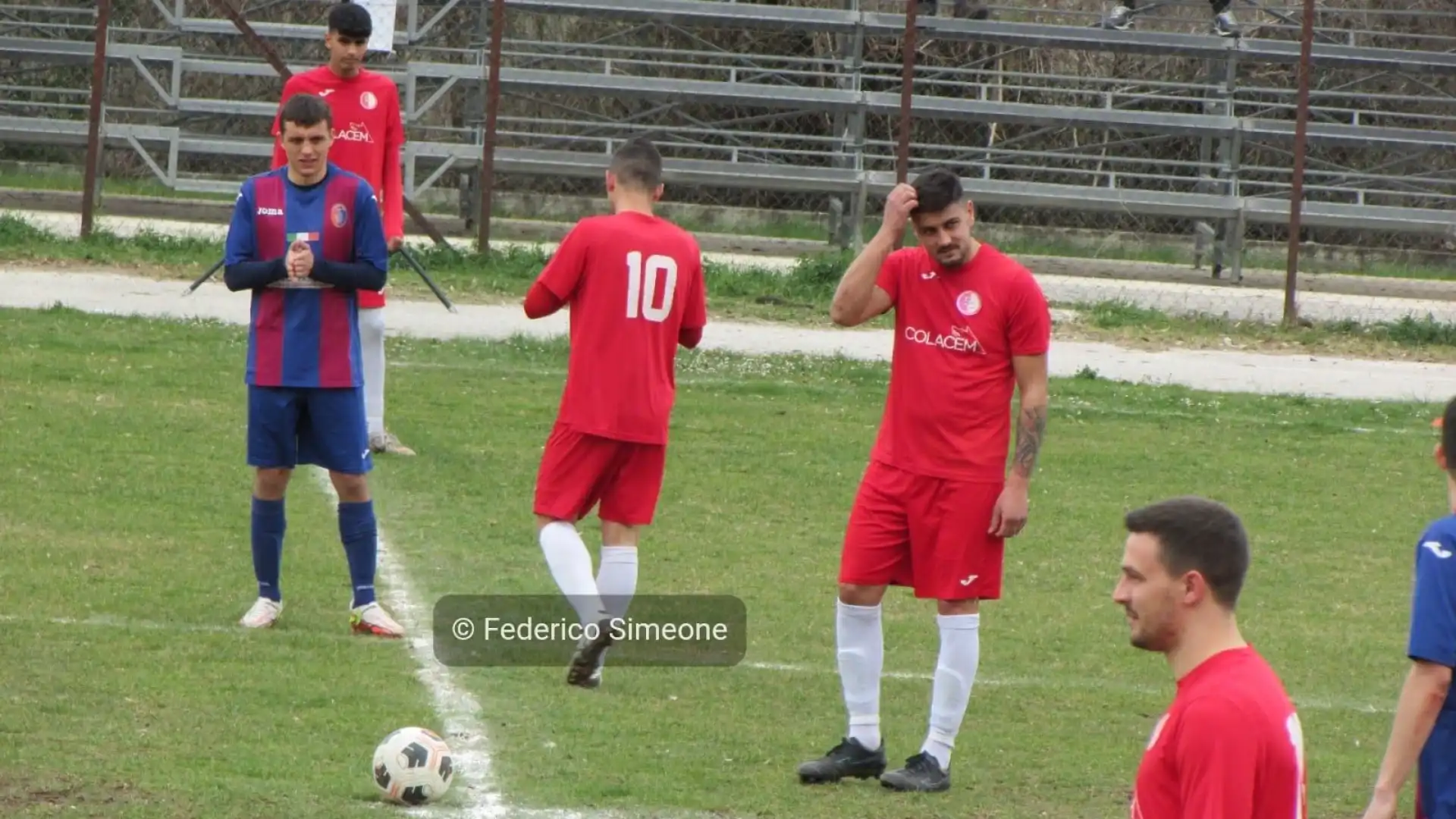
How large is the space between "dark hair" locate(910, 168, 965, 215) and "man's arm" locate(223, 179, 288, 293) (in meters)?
2.56

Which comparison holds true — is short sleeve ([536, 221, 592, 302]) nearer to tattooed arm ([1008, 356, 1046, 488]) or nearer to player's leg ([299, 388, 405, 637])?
player's leg ([299, 388, 405, 637])

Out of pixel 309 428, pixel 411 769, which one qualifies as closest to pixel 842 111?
pixel 309 428

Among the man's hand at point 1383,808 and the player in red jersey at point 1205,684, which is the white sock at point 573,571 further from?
the player in red jersey at point 1205,684

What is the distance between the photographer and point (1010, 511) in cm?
633

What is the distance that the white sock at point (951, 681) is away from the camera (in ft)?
21.0

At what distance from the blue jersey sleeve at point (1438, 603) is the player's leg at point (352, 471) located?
4.50m

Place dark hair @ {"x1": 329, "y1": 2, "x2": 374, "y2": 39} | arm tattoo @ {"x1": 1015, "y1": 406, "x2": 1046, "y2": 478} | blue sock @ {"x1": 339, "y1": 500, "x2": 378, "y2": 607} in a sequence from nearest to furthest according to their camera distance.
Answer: arm tattoo @ {"x1": 1015, "y1": 406, "x2": 1046, "y2": 478} → blue sock @ {"x1": 339, "y1": 500, "x2": 378, "y2": 607} → dark hair @ {"x1": 329, "y1": 2, "x2": 374, "y2": 39}

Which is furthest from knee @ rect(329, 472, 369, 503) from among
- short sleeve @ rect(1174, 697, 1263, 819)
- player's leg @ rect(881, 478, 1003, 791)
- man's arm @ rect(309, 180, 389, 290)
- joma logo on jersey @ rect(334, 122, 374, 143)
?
short sleeve @ rect(1174, 697, 1263, 819)

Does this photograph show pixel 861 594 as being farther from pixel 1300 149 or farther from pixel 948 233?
pixel 1300 149

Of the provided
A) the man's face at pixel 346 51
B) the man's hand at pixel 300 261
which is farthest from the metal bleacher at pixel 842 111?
the man's hand at pixel 300 261

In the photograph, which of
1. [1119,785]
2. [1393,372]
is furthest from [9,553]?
[1393,372]

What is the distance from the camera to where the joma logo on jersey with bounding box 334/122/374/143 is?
10.5 m

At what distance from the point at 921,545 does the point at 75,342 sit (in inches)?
346

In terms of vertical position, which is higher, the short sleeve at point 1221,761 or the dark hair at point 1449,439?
the dark hair at point 1449,439
